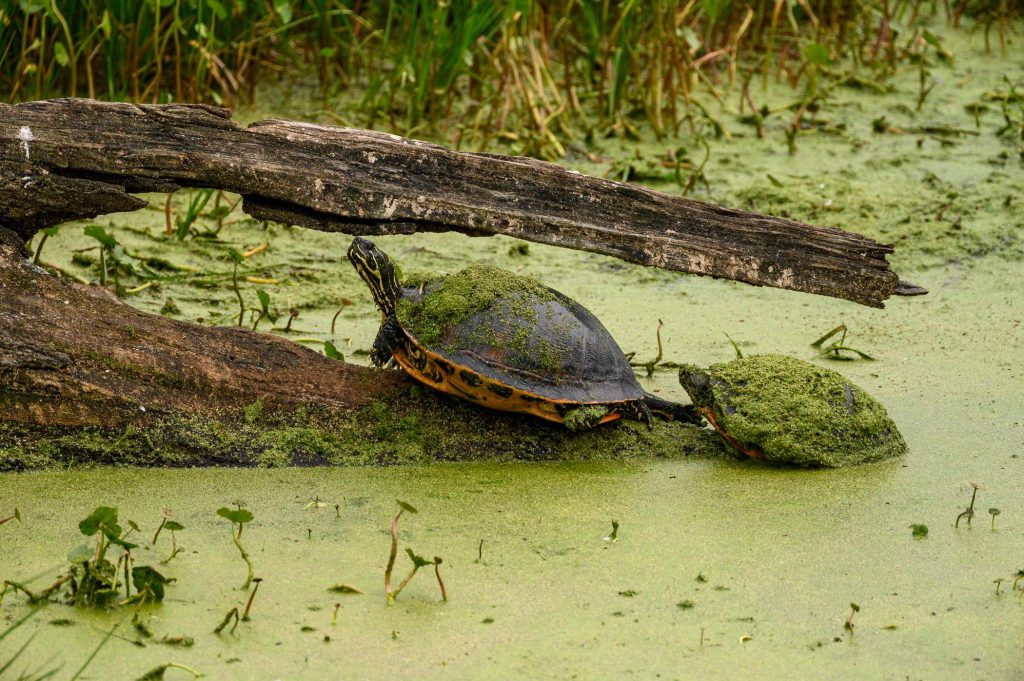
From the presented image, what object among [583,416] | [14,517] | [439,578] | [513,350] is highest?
[513,350]

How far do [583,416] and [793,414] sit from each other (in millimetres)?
581

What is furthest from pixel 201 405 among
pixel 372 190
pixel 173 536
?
pixel 372 190

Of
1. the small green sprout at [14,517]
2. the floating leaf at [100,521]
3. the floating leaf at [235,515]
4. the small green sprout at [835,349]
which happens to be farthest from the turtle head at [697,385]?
the small green sprout at [14,517]

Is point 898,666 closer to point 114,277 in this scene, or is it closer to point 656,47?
point 114,277

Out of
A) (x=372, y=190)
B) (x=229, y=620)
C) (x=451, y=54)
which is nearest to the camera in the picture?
(x=229, y=620)

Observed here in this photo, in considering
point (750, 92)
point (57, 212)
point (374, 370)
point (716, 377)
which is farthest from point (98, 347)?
point (750, 92)

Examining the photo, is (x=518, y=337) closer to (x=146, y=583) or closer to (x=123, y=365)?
(x=123, y=365)

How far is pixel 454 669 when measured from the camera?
2.22m

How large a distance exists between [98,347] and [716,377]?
5.51 ft

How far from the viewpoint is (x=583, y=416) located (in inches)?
128

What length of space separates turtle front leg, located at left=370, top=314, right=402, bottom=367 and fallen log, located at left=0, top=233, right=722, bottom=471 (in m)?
0.11

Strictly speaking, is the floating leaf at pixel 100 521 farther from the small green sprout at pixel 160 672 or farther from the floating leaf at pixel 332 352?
the floating leaf at pixel 332 352

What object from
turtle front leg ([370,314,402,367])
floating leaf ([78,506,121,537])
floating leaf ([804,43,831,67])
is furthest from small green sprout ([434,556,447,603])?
floating leaf ([804,43,831,67])

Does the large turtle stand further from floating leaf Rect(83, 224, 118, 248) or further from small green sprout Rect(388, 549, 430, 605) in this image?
floating leaf Rect(83, 224, 118, 248)
